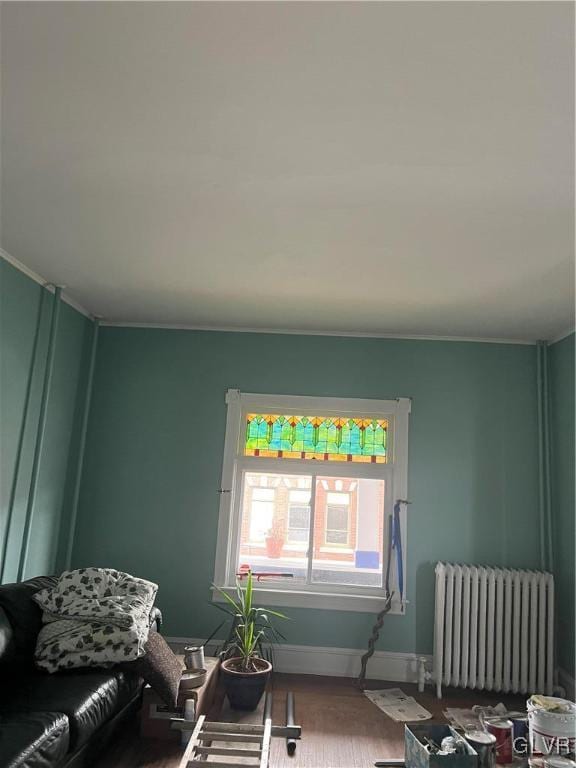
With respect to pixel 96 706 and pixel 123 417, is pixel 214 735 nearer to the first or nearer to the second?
pixel 96 706

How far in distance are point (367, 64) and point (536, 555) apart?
373 cm

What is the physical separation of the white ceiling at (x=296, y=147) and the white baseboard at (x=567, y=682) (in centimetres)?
255

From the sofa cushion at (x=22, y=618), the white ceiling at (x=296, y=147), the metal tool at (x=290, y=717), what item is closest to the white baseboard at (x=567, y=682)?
the metal tool at (x=290, y=717)

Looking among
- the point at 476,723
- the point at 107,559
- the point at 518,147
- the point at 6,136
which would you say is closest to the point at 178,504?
the point at 107,559

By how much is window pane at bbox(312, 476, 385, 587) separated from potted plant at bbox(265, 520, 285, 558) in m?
0.27

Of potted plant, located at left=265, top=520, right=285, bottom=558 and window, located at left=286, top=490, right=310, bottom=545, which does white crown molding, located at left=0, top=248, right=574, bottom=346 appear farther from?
potted plant, located at left=265, top=520, right=285, bottom=558

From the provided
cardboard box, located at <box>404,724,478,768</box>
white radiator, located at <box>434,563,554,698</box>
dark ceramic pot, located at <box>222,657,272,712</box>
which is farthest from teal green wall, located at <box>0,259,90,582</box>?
white radiator, located at <box>434,563,554,698</box>

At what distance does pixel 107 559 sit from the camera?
425 centimetres

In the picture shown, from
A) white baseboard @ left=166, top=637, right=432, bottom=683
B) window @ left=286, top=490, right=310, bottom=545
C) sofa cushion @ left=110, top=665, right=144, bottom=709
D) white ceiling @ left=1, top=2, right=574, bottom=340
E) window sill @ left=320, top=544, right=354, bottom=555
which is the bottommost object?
white baseboard @ left=166, top=637, right=432, bottom=683

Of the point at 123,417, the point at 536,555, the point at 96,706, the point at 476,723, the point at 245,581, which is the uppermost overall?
the point at 123,417

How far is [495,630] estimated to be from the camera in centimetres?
387

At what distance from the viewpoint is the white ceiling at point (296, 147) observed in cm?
151

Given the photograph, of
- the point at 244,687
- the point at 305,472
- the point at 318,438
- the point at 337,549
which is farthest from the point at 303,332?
the point at 244,687

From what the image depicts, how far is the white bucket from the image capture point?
7.84ft
